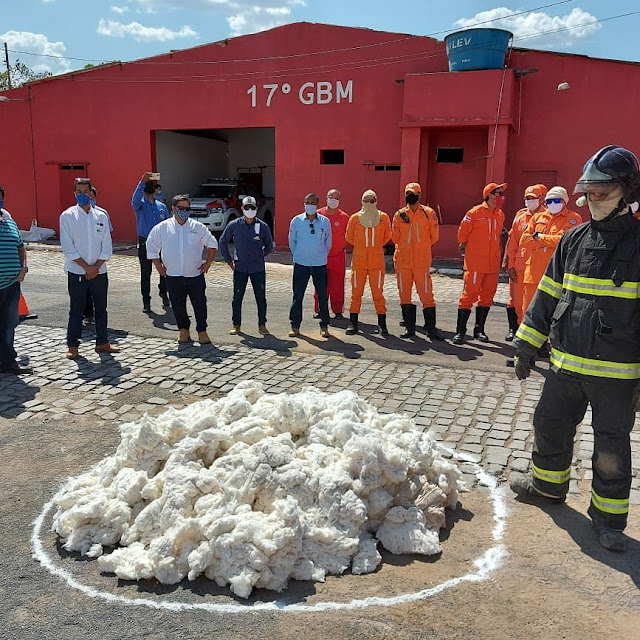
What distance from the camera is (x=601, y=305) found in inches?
140

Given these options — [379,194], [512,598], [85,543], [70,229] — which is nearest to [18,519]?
[85,543]

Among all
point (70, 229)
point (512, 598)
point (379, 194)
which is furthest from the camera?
point (379, 194)

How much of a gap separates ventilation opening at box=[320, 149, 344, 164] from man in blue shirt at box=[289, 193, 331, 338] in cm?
1031

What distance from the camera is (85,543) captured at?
3.54 metres

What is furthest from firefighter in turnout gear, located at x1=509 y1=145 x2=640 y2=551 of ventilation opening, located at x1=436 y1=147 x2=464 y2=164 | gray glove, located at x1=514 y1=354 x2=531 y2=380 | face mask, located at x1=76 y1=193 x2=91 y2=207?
ventilation opening, located at x1=436 y1=147 x2=464 y2=164

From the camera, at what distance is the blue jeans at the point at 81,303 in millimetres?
7301

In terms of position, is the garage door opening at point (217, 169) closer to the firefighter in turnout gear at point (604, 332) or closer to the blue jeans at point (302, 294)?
the blue jeans at point (302, 294)

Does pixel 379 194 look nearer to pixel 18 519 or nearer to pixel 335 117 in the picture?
pixel 335 117

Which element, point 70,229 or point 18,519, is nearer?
point 18,519

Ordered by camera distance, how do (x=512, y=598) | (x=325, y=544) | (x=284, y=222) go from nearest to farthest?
(x=512, y=598), (x=325, y=544), (x=284, y=222)

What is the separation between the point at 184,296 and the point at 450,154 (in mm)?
11373

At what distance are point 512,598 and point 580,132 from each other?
15.1m

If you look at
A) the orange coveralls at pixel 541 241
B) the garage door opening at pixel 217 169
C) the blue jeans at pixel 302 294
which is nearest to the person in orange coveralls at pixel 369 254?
the blue jeans at pixel 302 294

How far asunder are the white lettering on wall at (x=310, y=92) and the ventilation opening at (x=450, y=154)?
299cm
